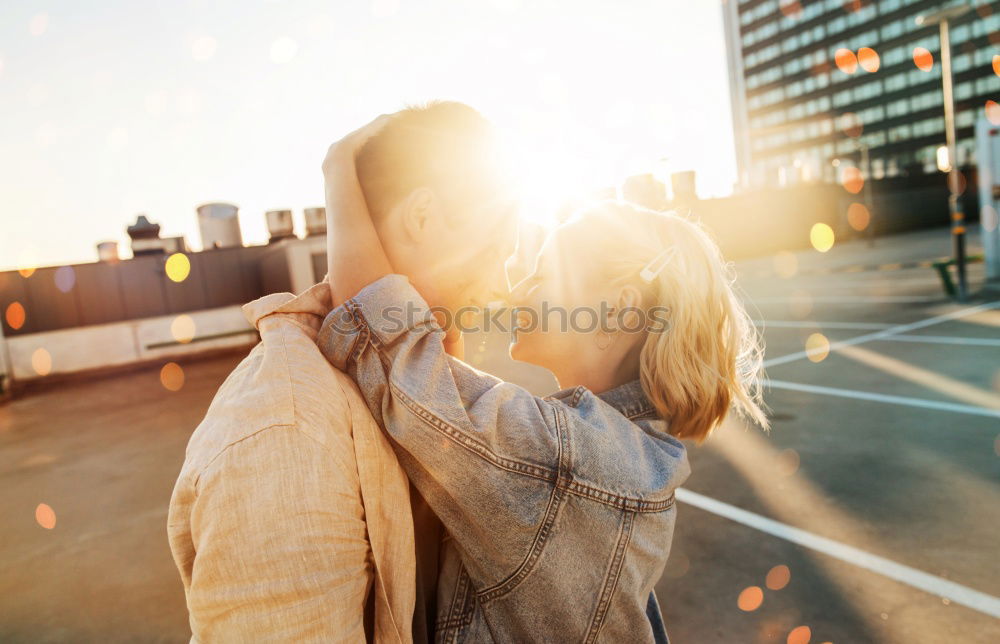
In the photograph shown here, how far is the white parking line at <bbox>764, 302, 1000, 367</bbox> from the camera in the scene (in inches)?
356

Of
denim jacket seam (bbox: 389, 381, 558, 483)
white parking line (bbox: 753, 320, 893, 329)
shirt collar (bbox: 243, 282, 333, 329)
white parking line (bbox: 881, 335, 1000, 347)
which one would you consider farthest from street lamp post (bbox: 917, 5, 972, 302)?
shirt collar (bbox: 243, 282, 333, 329)

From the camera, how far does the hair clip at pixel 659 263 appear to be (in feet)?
6.50

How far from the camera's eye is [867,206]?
3784 cm

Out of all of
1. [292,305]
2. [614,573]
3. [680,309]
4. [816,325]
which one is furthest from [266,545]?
[816,325]

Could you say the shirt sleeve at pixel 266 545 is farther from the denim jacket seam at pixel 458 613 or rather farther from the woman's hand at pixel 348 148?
the woman's hand at pixel 348 148

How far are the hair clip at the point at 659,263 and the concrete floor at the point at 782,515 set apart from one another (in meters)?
2.12

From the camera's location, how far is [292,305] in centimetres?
129

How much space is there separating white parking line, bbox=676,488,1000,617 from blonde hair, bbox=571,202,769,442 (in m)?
2.02

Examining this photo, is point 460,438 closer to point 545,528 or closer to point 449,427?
point 449,427

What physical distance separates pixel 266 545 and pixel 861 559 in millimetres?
3773

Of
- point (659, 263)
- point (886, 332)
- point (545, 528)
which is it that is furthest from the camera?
point (886, 332)

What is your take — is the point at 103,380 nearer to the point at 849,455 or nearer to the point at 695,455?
the point at 695,455

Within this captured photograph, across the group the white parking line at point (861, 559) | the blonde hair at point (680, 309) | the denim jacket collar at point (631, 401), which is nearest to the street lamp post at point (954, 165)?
the white parking line at point (861, 559)

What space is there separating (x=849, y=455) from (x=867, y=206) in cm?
3959
